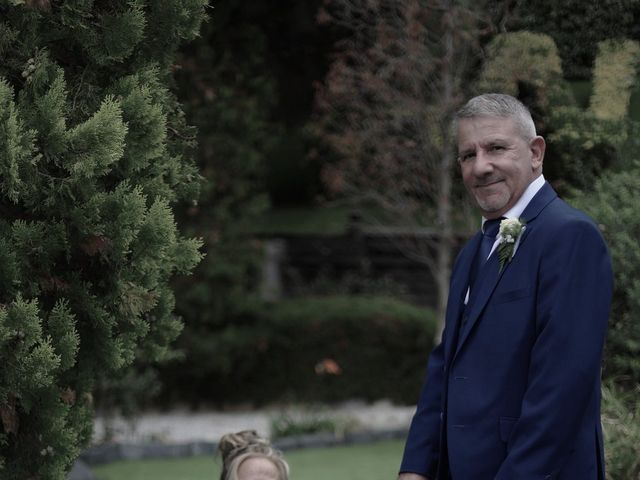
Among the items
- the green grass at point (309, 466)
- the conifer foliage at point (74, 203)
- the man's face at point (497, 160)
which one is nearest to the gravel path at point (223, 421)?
the green grass at point (309, 466)

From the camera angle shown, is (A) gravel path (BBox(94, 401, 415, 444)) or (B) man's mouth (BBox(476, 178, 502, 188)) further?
(A) gravel path (BBox(94, 401, 415, 444))

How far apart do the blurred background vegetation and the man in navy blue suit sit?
1.16m

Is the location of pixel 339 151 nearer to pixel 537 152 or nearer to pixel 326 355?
pixel 326 355

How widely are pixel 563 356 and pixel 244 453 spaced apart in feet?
5.81

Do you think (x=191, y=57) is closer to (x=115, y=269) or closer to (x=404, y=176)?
(x=404, y=176)

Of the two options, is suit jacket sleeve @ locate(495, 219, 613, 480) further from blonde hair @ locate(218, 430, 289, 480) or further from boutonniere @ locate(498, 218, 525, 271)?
blonde hair @ locate(218, 430, 289, 480)

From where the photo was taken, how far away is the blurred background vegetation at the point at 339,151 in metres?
3.69

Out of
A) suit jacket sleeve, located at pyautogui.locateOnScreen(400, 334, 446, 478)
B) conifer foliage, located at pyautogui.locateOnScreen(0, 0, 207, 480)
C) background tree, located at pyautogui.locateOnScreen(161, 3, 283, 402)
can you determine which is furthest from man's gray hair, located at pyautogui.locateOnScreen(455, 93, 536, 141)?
background tree, located at pyautogui.locateOnScreen(161, 3, 283, 402)

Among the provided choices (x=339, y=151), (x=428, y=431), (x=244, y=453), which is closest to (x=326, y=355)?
(x=339, y=151)

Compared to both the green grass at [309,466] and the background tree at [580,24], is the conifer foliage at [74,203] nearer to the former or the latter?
the background tree at [580,24]

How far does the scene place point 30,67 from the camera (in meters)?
3.27

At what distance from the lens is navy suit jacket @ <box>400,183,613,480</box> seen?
250 centimetres

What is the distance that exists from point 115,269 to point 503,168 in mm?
1368

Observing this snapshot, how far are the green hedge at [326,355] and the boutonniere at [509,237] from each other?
26.9 feet
